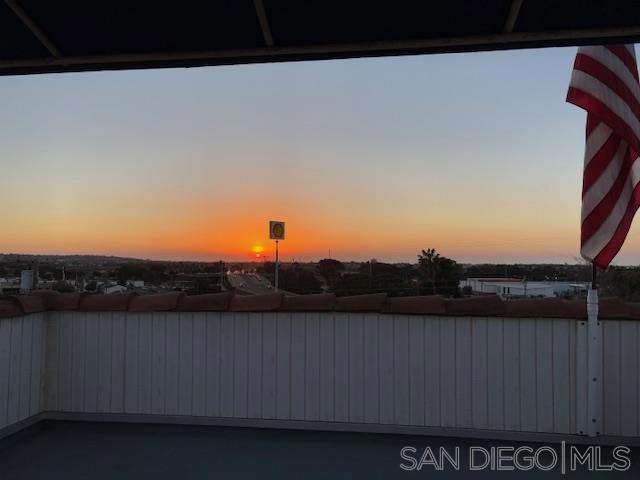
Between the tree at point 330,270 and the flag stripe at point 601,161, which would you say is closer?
the flag stripe at point 601,161

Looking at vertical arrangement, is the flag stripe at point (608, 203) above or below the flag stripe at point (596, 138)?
below

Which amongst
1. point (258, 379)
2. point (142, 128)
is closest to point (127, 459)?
point (258, 379)

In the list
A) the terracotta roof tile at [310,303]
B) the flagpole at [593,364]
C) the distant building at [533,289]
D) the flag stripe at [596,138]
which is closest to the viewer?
the flagpole at [593,364]

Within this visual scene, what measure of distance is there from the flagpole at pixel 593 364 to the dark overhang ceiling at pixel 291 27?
1923mm

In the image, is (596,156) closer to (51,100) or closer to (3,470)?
(3,470)

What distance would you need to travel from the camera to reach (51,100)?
6.19 meters

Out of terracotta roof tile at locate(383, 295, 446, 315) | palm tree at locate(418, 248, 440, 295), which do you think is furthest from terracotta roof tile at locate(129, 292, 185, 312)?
palm tree at locate(418, 248, 440, 295)

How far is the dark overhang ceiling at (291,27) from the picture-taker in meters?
1.78

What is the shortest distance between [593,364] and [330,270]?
6.72 metres

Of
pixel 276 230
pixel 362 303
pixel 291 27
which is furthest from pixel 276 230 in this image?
pixel 291 27

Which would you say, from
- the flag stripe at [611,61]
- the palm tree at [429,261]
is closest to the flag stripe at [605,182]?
the flag stripe at [611,61]

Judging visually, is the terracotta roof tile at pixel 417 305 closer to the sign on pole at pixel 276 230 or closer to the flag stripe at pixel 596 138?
the flag stripe at pixel 596 138

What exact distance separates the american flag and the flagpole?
309 millimetres

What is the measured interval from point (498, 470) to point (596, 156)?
2212 mm
